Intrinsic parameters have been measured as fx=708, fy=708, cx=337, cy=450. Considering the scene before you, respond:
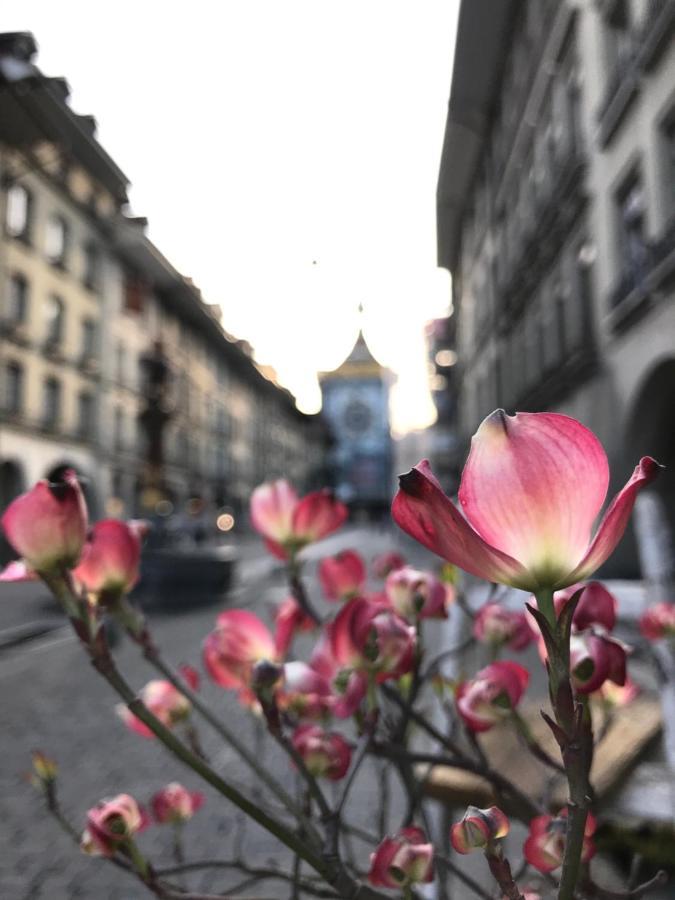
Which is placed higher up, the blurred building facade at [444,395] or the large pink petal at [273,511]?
the blurred building facade at [444,395]

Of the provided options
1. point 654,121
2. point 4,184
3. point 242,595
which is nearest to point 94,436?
point 242,595

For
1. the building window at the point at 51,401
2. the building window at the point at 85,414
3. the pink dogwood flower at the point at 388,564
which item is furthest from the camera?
the building window at the point at 85,414

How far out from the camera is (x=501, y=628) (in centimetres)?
83

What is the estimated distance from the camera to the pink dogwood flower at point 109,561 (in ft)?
2.21

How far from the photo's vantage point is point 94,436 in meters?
16.0

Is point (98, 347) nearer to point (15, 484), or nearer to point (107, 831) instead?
point (15, 484)

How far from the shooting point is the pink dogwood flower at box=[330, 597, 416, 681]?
65 cm

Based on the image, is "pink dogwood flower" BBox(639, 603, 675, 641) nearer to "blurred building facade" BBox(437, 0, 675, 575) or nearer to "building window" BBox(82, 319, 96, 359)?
"blurred building facade" BBox(437, 0, 675, 575)

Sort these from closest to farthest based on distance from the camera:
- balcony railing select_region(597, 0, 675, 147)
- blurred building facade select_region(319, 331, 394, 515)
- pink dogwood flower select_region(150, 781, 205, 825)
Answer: pink dogwood flower select_region(150, 781, 205, 825)
balcony railing select_region(597, 0, 675, 147)
blurred building facade select_region(319, 331, 394, 515)

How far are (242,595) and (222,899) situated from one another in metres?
9.74

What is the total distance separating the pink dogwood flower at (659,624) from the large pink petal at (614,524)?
0.63 m

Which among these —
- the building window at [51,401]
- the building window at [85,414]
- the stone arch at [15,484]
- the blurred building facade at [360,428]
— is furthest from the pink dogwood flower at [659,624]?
the blurred building facade at [360,428]

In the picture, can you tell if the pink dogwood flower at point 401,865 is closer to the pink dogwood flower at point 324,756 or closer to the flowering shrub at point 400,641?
the flowering shrub at point 400,641

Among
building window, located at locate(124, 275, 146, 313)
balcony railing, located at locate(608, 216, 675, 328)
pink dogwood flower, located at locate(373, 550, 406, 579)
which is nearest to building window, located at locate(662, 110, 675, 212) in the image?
balcony railing, located at locate(608, 216, 675, 328)
